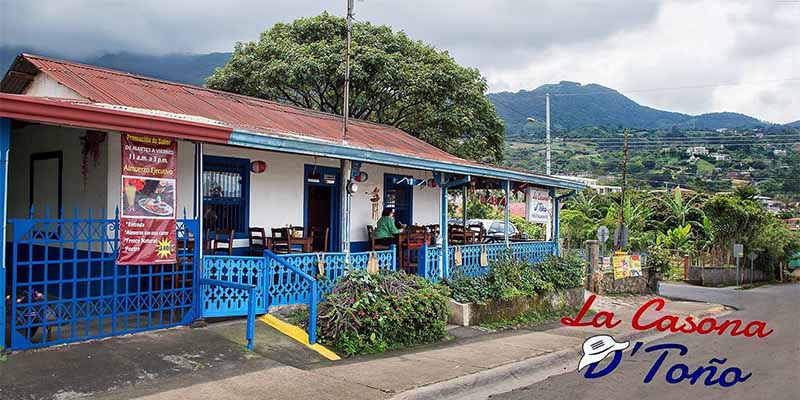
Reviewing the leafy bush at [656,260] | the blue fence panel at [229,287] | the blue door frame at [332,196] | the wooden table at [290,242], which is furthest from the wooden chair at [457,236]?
the leafy bush at [656,260]

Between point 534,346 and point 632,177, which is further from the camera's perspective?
point 632,177

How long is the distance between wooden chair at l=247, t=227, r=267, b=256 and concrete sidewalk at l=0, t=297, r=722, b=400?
2.32m

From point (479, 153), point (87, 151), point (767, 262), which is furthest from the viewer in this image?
point (767, 262)

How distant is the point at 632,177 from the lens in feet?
234

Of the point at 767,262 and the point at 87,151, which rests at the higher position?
the point at 87,151

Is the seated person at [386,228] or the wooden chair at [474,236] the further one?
the wooden chair at [474,236]

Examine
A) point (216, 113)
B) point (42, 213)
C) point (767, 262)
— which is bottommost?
point (767, 262)

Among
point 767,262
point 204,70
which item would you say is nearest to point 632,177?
point 767,262

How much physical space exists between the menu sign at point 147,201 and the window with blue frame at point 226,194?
2456 millimetres

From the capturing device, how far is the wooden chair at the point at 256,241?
11.8m

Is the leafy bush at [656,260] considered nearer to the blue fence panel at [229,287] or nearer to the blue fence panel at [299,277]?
the blue fence panel at [299,277]

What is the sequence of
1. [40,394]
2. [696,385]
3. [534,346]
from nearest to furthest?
[40,394] < [696,385] < [534,346]

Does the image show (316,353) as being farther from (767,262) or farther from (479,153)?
(767,262)

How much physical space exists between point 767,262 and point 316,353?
40.3 m
